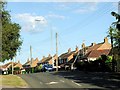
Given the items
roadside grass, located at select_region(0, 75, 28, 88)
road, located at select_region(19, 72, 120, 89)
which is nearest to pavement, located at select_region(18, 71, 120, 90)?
road, located at select_region(19, 72, 120, 89)

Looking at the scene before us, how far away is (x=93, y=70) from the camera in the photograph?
217 feet

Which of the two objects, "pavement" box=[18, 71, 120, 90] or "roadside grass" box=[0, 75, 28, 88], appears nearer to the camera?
"pavement" box=[18, 71, 120, 90]

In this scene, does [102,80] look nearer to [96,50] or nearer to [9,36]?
[9,36]

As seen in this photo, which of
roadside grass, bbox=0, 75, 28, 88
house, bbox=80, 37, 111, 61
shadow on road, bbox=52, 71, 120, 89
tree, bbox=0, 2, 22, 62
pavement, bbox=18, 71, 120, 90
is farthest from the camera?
house, bbox=80, 37, 111, 61

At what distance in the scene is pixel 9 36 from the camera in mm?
53469

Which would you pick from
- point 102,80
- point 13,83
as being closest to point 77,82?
point 102,80

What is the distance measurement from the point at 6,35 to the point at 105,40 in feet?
213

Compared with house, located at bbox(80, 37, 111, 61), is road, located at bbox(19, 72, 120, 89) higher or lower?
lower

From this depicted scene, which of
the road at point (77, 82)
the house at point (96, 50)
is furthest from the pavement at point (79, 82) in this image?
the house at point (96, 50)

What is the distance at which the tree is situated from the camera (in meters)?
50.6

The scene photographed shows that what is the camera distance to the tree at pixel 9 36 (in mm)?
50562

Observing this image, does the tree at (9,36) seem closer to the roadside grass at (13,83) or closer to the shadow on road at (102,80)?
the roadside grass at (13,83)

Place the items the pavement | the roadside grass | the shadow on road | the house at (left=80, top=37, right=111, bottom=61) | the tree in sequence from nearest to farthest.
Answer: the pavement, the shadow on road, the roadside grass, the tree, the house at (left=80, top=37, right=111, bottom=61)

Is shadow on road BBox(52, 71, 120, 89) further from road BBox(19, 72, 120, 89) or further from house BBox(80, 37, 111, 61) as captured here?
house BBox(80, 37, 111, 61)
